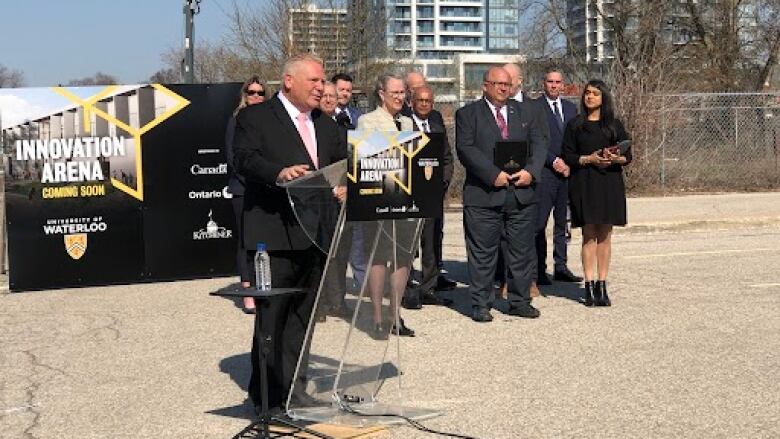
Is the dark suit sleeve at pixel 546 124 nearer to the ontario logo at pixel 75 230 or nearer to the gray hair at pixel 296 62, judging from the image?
the gray hair at pixel 296 62

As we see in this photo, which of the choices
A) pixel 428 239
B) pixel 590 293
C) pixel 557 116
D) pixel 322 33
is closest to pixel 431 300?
pixel 428 239

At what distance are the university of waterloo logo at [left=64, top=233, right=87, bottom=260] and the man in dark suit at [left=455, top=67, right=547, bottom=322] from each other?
16.0 ft

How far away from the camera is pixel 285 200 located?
6246 mm

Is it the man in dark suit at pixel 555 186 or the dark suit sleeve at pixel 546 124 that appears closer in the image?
the dark suit sleeve at pixel 546 124

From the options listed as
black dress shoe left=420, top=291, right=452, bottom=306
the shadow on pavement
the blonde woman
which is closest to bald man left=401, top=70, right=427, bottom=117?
black dress shoe left=420, top=291, right=452, bottom=306

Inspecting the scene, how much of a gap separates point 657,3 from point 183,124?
83.8 ft

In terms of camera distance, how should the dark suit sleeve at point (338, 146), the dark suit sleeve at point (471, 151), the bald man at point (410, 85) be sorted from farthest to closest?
the bald man at point (410, 85) → the dark suit sleeve at point (471, 151) → the dark suit sleeve at point (338, 146)

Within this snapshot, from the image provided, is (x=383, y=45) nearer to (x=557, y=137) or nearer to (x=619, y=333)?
(x=557, y=137)

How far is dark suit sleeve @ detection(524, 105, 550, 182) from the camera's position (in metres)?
9.34

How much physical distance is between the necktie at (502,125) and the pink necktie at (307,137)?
10.9 feet

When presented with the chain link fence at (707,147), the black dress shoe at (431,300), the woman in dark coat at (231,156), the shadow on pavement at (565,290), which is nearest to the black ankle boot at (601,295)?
the shadow on pavement at (565,290)

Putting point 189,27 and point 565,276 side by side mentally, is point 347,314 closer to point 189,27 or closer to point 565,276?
point 565,276

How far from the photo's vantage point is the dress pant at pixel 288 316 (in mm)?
6230

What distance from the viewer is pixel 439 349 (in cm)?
821
